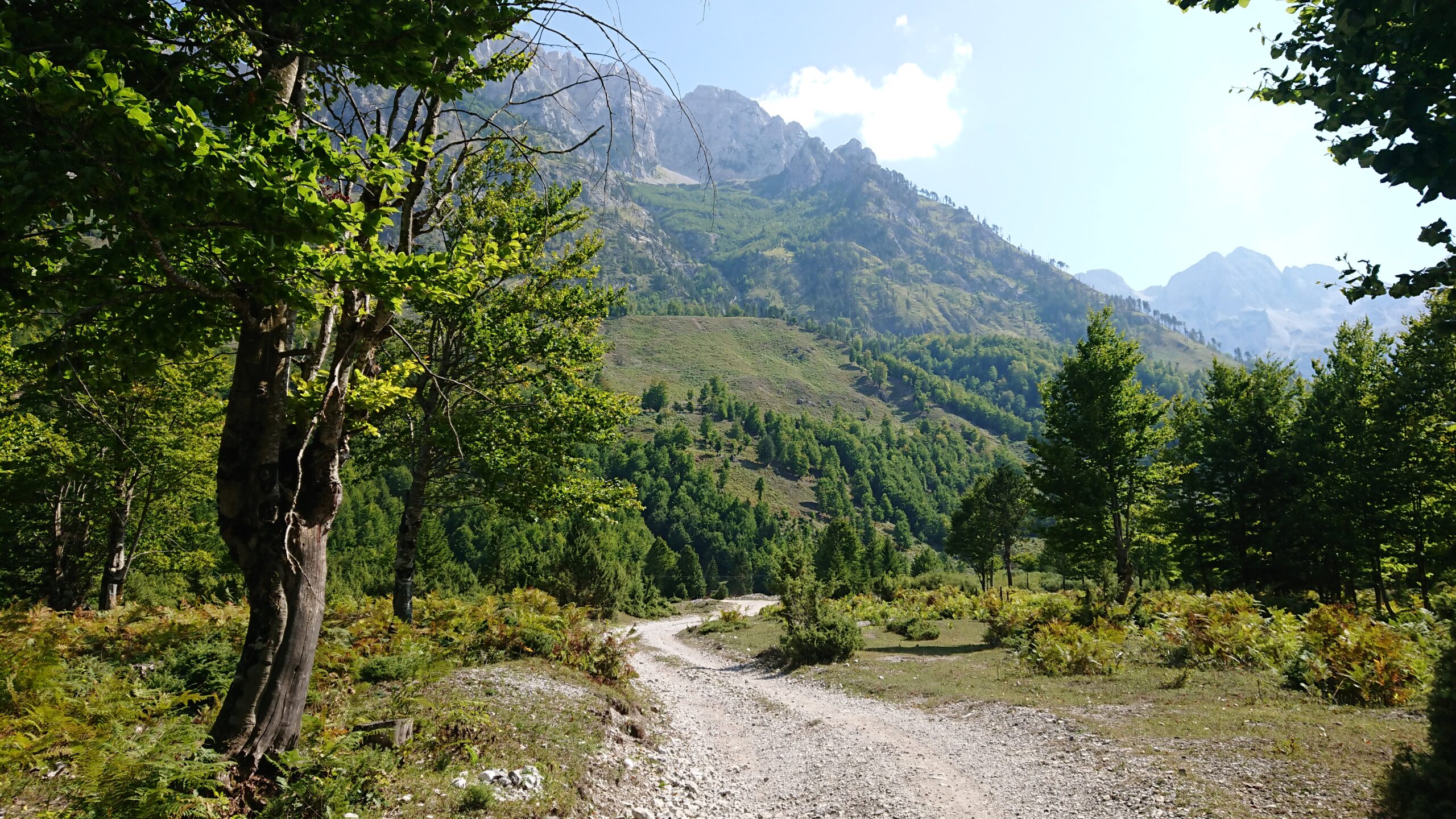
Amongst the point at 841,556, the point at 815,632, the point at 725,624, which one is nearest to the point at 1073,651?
the point at 815,632

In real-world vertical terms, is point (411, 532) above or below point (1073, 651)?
above

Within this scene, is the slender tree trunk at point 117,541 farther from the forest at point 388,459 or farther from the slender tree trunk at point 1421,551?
the slender tree trunk at point 1421,551

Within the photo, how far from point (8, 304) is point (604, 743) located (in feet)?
25.8

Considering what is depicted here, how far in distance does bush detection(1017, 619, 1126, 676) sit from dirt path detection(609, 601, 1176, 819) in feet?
11.2

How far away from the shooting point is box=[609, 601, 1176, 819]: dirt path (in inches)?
285

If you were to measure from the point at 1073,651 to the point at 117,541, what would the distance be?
2820 centimetres

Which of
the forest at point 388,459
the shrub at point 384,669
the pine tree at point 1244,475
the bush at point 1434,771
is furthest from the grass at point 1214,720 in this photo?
the pine tree at point 1244,475

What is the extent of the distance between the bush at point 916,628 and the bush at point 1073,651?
22.7 ft

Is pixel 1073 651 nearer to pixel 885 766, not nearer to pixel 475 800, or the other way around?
pixel 885 766

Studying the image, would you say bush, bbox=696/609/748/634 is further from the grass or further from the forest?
the grass

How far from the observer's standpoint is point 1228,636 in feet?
44.2

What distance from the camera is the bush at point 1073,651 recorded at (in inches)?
540

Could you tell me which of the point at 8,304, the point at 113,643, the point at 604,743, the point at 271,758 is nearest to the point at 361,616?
the point at 113,643

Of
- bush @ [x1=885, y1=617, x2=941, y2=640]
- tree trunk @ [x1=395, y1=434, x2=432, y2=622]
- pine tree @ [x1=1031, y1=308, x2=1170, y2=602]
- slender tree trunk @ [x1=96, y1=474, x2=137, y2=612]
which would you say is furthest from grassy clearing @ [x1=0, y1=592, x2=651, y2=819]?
pine tree @ [x1=1031, y1=308, x2=1170, y2=602]
